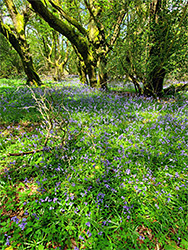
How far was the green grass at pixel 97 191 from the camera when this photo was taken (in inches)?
78.5

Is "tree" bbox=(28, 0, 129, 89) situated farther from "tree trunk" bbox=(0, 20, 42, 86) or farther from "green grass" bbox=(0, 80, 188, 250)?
"green grass" bbox=(0, 80, 188, 250)

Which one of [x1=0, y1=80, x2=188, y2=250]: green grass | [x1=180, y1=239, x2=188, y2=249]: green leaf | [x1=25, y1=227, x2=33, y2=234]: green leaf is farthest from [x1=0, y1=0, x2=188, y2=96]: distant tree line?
[x1=180, y1=239, x2=188, y2=249]: green leaf

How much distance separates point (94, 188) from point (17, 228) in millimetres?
1350

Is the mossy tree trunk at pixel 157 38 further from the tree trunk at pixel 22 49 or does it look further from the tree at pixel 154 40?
the tree trunk at pixel 22 49

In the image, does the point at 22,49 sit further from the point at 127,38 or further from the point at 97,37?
the point at 127,38

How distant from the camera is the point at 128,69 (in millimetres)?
7254

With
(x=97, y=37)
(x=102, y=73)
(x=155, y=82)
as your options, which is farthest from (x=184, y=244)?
(x=97, y=37)

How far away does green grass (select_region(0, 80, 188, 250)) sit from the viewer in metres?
2.00

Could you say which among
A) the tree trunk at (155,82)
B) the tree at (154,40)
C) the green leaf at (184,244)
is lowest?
the green leaf at (184,244)

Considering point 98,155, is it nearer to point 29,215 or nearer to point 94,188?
point 94,188

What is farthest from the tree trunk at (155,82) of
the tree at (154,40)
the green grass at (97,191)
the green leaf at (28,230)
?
the green leaf at (28,230)

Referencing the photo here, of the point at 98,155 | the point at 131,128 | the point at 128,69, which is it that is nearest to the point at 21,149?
the point at 98,155

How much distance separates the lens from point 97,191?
8.38 ft

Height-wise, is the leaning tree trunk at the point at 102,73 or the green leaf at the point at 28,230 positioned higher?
the leaning tree trunk at the point at 102,73
